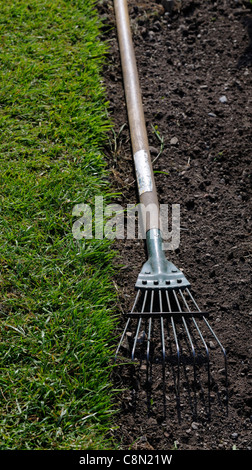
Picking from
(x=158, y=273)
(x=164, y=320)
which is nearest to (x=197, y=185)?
(x=158, y=273)

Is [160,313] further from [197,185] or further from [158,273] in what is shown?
[197,185]

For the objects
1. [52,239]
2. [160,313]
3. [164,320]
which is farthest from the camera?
[52,239]

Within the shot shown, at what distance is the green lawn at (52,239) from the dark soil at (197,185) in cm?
11

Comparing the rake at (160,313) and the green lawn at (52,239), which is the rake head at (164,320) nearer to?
the rake at (160,313)

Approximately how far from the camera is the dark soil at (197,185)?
6.75 feet

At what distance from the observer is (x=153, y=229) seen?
2500 millimetres

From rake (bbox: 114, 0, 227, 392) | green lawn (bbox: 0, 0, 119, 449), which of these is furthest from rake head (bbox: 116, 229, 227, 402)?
green lawn (bbox: 0, 0, 119, 449)

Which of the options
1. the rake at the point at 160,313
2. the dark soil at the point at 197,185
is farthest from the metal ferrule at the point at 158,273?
the dark soil at the point at 197,185

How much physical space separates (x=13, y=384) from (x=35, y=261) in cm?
63

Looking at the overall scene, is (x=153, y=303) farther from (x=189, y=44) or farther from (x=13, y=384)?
(x=189, y=44)

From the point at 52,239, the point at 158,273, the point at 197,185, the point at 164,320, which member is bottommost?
the point at 164,320

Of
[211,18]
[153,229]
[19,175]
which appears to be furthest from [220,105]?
[19,175]

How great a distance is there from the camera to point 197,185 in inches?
111

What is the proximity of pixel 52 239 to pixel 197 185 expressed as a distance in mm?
887
